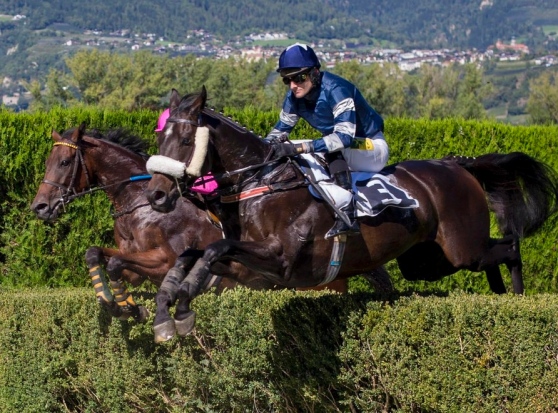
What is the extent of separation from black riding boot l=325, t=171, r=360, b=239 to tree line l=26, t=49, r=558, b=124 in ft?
116

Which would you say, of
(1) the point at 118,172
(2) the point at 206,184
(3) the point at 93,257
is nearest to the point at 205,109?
(2) the point at 206,184

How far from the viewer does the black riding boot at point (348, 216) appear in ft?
18.6

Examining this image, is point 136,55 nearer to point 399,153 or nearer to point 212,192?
point 399,153

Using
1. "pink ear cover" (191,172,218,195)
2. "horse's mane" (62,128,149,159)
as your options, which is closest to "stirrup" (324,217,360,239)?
"pink ear cover" (191,172,218,195)

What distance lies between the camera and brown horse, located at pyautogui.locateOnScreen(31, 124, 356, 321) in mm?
7234

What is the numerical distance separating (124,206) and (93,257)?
1.21m

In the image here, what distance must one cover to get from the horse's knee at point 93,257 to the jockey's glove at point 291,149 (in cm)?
186

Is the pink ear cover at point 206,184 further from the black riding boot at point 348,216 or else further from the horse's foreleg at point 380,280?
the horse's foreleg at point 380,280

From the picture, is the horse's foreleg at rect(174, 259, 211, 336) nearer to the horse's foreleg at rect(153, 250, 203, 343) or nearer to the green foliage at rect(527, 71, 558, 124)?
the horse's foreleg at rect(153, 250, 203, 343)

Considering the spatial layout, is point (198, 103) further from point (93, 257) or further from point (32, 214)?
point (32, 214)

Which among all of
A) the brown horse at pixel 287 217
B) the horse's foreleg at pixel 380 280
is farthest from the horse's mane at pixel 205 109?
the horse's foreleg at pixel 380 280

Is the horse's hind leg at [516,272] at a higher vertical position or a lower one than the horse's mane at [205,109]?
lower

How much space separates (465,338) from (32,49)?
144443 millimetres

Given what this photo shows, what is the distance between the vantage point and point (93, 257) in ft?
22.3
